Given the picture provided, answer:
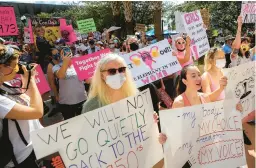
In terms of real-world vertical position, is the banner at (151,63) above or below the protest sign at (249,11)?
below

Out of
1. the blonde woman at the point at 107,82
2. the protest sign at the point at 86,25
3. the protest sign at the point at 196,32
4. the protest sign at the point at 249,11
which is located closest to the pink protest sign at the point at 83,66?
the protest sign at the point at 196,32

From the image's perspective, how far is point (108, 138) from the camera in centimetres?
238

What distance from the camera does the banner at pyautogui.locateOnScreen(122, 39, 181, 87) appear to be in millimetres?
4219

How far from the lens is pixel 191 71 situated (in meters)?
3.00

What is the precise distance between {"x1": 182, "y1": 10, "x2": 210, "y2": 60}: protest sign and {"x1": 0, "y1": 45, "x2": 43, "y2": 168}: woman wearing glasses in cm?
382

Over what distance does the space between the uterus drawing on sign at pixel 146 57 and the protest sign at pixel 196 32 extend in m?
1.40

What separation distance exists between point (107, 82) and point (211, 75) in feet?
6.01

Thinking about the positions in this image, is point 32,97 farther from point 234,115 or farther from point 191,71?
point 234,115

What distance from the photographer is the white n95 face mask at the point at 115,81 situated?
2.65 m

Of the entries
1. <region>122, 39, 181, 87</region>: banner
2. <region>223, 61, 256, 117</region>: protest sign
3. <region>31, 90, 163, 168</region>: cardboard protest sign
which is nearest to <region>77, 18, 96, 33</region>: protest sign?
<region>122, 39, 181, 87</region>: banner

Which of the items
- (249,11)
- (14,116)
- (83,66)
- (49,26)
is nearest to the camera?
(14,116)

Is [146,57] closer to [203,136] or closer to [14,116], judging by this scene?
[203,136]

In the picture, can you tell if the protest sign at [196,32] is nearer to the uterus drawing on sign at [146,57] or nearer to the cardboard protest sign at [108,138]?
the uterus drawing on sign at [146,57]

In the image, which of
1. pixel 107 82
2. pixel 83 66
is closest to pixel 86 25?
pixel 83 66
